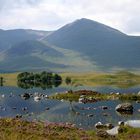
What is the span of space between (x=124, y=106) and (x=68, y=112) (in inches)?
343

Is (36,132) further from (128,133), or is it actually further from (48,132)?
(128,133)

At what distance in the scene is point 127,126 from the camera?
36.2m

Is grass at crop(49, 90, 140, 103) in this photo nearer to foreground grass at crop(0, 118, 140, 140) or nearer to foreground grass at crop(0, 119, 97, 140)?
foreground grass at crop(0, 118, 140, 140)

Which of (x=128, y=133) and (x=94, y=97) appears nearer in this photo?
(x=128, y=133)

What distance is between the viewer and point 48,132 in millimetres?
29531

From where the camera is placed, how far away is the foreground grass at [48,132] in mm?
27069

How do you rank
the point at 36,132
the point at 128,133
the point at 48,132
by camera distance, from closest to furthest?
the point at 36,132, the point at 48,132, the point at 128,133

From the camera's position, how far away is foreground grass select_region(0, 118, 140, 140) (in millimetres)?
27069

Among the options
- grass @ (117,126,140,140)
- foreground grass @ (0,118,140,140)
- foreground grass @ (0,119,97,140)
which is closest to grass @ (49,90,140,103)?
grass @ (117,126,140,140)

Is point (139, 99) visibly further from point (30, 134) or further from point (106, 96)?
point (30, 134)

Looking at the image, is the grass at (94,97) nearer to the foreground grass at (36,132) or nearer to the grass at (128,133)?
the grass at (128,133)

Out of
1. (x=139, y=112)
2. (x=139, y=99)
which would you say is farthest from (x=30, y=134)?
(x=139, y=99)

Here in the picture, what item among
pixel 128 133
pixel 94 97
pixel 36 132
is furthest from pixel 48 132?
pixel 94 97

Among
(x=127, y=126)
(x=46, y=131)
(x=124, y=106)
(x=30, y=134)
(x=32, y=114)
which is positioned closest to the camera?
(x=30, y=134)
